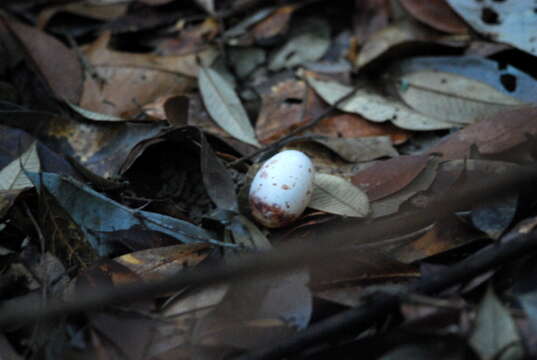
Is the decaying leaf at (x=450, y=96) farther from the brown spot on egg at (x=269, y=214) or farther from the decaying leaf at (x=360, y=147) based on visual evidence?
the brown spot on egg at (x=269, y=214)

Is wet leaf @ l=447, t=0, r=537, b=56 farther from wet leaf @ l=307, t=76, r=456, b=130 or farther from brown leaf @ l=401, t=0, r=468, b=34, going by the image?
wet leaf @ l=307, t=76, r=456, b=130

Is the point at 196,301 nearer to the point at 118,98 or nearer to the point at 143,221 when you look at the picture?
the point at 143,221

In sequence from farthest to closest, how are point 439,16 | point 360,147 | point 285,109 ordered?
point 439,16 < point 285,109 < point 360,147

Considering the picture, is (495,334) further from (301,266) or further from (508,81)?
(508,81)

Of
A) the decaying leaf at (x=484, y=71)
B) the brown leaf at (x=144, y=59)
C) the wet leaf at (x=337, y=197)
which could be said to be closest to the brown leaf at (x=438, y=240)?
the wet leaf at (x=337, y=197)

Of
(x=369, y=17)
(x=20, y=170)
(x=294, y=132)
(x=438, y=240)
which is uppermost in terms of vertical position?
(x=369, y=17)

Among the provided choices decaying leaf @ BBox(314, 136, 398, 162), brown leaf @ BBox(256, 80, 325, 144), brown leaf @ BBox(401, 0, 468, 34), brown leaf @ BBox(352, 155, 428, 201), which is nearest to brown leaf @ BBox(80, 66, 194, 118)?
brown leaf @ BBox(256, 80, 325, 144)

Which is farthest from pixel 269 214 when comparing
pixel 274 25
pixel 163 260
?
pixel 274 25
